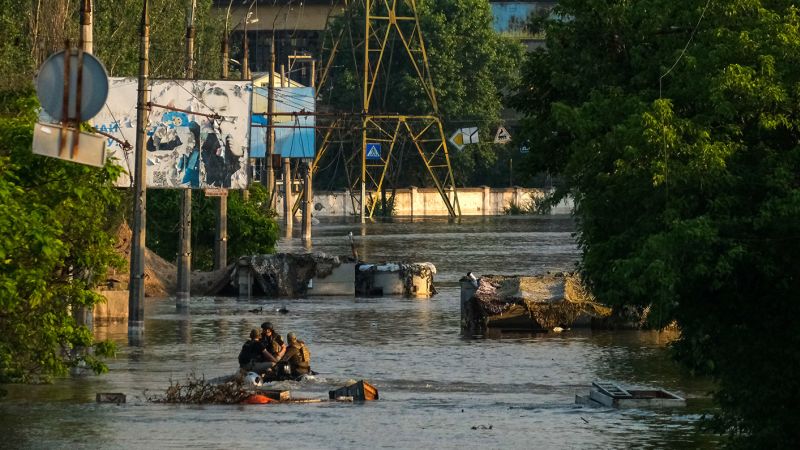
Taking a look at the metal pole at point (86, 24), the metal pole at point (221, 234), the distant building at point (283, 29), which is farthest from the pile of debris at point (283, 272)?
the distant building at point (283, 29)

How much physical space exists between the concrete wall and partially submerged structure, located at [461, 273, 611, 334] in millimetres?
74424

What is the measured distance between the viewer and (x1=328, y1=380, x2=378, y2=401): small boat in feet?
82.2

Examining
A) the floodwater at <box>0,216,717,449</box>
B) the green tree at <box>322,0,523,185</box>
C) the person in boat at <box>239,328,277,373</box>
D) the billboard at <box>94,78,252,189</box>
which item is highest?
the green tree at <box>322,0,523,185</box>

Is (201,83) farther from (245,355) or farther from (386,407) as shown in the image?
(386,407)

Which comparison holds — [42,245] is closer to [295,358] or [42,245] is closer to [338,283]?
[295,358]

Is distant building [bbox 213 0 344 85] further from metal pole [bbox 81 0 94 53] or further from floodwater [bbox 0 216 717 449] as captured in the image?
metal pole [bbox 81 0 94 53]

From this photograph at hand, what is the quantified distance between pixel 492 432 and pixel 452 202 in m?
97.7

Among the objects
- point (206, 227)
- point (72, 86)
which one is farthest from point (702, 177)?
point (206, 227)

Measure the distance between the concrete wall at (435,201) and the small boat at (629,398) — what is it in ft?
287

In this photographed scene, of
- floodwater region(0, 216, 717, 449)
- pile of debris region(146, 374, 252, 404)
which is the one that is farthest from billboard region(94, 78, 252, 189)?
pile of debris region(146, 374, 252, 404)

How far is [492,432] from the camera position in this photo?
Result: 21.6 m

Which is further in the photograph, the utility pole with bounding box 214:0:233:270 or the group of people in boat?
the utility pole with bounding box 214:0:233:270

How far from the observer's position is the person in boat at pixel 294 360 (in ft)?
89.5

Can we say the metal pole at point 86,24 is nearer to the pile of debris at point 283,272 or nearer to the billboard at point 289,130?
the pile of debris at point 283,272
